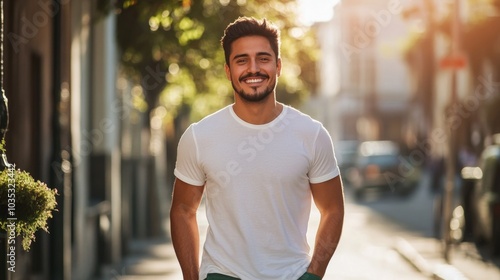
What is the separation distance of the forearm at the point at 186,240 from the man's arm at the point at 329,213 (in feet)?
1.69

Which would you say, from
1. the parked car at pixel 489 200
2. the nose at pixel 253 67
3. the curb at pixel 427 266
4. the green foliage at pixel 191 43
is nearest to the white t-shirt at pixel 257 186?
the nose at pixel 253 67

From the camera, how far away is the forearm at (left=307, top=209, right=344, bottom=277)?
532cm

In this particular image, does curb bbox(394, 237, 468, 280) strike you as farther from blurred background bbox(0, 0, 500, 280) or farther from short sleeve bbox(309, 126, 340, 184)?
short sleeve bbox(309, 126, 340, 184)

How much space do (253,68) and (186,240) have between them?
2.59 feet

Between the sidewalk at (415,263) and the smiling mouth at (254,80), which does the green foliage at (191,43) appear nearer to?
the sidewalk at (415,263)

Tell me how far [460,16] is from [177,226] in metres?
13.6

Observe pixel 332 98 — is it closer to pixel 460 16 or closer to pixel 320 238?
pixel 460 16

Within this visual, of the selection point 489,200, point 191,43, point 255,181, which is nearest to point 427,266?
point 489,200

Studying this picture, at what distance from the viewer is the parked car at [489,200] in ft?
57.2

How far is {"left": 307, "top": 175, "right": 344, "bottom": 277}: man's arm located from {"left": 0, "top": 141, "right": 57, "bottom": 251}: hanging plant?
57.3 inches

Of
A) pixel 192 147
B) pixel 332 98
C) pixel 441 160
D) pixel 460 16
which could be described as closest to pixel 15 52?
pixel 192 147

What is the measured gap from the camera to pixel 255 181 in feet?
17.4

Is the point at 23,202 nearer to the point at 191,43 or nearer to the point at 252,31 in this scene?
the point at 252,31

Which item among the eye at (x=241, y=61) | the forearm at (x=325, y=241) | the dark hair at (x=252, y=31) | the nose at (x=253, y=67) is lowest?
the forearm at (x=325, y=241)
